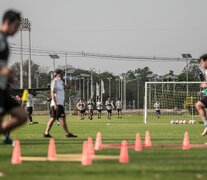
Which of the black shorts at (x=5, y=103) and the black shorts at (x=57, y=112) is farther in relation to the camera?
the black shorts at (x=57, y=112)

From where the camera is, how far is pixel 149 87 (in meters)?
50.9

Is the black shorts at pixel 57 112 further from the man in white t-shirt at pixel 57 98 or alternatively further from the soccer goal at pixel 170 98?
the soccer goal at pixel 170 98

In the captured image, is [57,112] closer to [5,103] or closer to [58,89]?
[58,89]

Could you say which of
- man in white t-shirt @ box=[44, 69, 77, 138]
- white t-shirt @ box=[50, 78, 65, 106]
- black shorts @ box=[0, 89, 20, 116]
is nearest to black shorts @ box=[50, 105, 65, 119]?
man in white t-shirt @ box=[44, 69, 77, 138]

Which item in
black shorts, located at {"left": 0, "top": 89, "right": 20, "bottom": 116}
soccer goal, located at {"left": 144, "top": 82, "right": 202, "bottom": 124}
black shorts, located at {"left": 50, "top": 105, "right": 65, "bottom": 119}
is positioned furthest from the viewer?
soccer goal, located at {"left": 144, "top": 82, "right": 202, "bottom": 124}

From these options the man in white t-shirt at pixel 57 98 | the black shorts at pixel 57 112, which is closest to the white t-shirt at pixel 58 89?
the man in white t-shirt at pixel 57 98

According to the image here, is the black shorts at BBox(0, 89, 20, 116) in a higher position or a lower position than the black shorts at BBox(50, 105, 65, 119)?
higher

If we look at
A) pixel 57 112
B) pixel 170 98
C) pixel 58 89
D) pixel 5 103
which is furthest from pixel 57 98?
pixel 170 98

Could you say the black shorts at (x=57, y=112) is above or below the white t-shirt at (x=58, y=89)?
below

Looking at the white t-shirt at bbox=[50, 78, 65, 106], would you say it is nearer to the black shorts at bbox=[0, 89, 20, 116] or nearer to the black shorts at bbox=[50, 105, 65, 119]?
the black shorts at bbox=[50, 105, 65, 119]

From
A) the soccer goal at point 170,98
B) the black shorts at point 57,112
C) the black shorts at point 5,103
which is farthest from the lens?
the soccer goal at point 170,98

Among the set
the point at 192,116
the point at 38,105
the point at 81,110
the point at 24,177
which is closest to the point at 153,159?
the point at 24,177

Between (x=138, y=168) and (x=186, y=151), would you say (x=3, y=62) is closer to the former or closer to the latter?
(x=138, y=168)

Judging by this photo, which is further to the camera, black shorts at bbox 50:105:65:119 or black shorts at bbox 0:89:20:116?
black shorts at bbox 50:105:65:119
